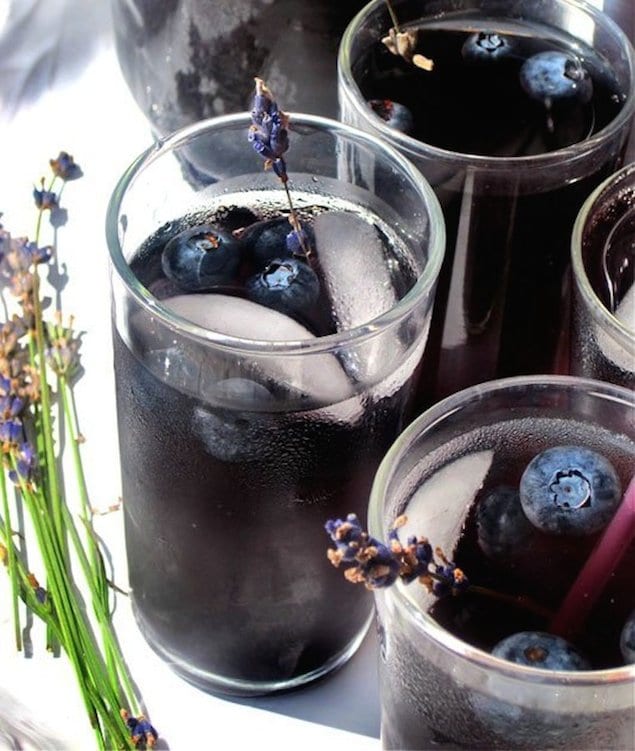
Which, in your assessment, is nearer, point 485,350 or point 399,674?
point 399,674

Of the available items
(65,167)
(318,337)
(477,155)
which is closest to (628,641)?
(318,337)

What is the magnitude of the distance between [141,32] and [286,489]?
0.41 metres

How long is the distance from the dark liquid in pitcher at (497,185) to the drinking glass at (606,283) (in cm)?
4

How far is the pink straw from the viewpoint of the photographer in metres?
0.56

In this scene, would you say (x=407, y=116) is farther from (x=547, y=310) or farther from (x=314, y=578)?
(x=314, y=578)

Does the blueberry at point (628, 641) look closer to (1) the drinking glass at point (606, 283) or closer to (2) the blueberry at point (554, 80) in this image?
(1) the drinking glass at point (606, 283)

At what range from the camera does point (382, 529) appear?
0.54 m

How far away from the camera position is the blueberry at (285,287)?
2.05 feet

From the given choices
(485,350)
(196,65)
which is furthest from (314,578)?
(196,65)

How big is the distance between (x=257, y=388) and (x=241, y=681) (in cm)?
22

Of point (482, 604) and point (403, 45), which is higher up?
point (403, 45)

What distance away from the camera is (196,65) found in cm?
89

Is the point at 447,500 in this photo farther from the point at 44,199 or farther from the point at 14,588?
the point at 44,199

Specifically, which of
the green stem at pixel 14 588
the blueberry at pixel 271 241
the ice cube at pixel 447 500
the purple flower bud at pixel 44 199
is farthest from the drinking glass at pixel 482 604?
the purple flower bud at pixel 44 199
